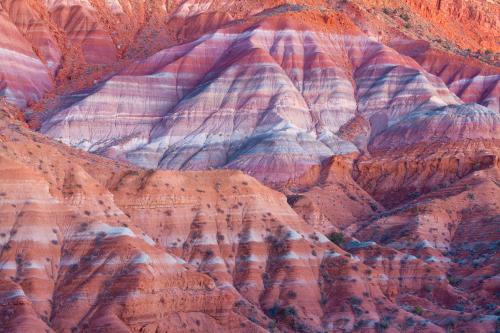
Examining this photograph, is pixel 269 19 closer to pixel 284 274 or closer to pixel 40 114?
pixel 40 114

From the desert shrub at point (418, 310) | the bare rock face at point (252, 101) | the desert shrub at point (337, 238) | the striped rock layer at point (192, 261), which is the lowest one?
the bare rock face at point (252, 101)

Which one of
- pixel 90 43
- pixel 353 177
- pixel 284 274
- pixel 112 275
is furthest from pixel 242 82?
pixel 112 275

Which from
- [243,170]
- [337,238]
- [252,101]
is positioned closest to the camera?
[337,238]

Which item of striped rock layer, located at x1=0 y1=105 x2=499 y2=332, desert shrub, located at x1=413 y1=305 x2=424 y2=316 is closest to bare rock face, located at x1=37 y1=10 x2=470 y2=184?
striped rock layer, located at x1=0 y1=105 x2=499 y2=332

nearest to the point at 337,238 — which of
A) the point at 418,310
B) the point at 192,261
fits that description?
the point at 418,310

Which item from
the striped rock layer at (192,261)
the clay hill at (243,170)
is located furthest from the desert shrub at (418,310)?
the clay hill at (243,170)

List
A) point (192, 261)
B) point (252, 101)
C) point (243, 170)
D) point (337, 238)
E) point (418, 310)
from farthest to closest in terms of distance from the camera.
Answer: point (252, 101) < point (243, 170) < point (337, 238) < point (418, 310) < point (192, 261)

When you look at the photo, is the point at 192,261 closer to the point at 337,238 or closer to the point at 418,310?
the point at 418,310

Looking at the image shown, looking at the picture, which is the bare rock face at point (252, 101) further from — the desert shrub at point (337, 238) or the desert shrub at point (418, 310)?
the desert shrub at point (418, 310)
